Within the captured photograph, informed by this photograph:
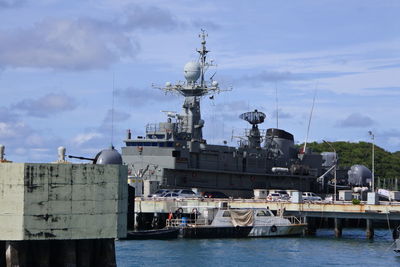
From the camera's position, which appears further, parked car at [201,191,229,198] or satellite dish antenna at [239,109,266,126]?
satellite dish antenna at [239,109,266,126]

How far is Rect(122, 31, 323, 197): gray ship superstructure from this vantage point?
8100cm

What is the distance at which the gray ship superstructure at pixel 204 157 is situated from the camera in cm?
8100

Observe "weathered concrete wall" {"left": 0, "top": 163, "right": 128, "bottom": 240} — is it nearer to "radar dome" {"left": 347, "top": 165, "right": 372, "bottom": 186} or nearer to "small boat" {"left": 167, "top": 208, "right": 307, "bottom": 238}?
"small boat" {"left": 167, "top": 208, "right": 307, "bottom": 238}

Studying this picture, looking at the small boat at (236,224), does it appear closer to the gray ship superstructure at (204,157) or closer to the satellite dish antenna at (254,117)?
the gray ship superstructure at (204,157)

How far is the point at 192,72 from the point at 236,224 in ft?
97.4

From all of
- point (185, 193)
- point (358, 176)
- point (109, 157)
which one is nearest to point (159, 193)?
point (185, 193)

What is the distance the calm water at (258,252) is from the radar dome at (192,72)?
30140 mm

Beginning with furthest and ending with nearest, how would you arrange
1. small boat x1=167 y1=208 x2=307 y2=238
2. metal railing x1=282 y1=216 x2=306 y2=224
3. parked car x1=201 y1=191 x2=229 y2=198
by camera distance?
parked car x1=201 y1=191 x2=229 y2=198 → metal railing x1=282 y1=216 x2=306 y2=224 → small boat x1=167 y1=208 x2=307 y2=238

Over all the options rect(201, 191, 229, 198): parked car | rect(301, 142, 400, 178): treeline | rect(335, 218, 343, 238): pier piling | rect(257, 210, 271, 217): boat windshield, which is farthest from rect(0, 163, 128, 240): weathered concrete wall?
rect(301, 142, 400, 178): treeline

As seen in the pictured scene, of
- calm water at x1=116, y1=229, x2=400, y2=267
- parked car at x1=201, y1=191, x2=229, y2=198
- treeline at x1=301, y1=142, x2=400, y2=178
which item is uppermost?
treeline at x1=301, y1=142, x2=400, y2=178

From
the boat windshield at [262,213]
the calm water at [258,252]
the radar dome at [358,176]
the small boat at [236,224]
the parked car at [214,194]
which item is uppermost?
the radar dome at [358,176]

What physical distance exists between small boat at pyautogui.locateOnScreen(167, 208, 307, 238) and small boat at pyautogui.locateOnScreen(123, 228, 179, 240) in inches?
31.0

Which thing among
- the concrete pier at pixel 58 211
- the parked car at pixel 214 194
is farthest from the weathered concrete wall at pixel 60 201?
the parked car at pixel 214 194

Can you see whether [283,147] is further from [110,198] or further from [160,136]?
[110,198]
